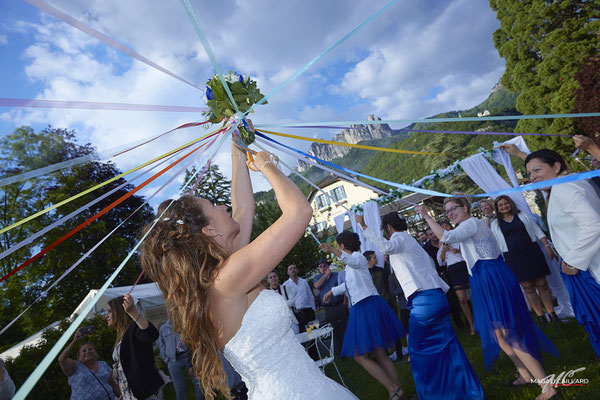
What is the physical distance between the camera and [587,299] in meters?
2.95

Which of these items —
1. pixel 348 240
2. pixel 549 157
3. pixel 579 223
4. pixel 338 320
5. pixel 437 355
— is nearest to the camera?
pixel 579 223

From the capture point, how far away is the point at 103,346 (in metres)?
7.86

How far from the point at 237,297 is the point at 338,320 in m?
6.45

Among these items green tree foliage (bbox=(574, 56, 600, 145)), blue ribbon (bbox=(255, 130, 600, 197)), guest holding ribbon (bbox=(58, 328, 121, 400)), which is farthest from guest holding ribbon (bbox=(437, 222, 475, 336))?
green tree foliage (bbox=(574, 56, 600, 145))

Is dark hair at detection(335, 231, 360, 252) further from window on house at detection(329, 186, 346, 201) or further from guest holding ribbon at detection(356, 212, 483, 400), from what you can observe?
window on house at detection(329, 186, 346, 201)

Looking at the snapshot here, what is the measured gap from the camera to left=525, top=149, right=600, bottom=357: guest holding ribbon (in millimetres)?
2732

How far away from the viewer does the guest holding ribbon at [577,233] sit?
8.96 ft

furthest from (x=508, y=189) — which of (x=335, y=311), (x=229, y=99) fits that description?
(x=335, y=311)

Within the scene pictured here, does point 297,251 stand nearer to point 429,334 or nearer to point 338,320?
point 338,320

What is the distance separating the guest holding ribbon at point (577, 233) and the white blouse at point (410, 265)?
4.09 feet

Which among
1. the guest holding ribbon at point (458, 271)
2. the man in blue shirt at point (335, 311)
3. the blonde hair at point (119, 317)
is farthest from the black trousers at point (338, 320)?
the blonde hair at point (119, 317)

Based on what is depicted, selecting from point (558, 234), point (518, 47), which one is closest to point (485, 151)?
point (558, 234)

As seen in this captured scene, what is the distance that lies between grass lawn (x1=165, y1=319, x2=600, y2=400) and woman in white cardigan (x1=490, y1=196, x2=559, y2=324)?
781 millimetres

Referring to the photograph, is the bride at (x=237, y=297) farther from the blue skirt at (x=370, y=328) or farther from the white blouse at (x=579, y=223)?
the blue skirt at (x=370, y=328)
